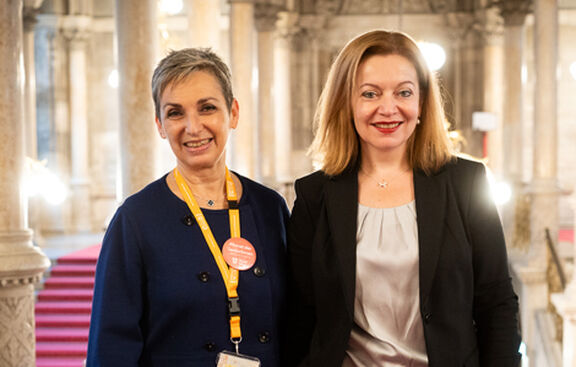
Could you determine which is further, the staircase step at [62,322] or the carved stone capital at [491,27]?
the carved stone capital at [491,27]

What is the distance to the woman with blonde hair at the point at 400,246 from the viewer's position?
238cm

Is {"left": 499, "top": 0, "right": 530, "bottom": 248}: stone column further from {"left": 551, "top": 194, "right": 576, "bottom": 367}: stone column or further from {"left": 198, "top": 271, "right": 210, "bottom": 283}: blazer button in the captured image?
{"left": 198, "top": 271, "right": 210, "bottom": 283}: blazer button

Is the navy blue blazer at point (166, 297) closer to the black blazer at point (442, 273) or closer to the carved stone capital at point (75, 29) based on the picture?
the black blazer at point (442, 273)

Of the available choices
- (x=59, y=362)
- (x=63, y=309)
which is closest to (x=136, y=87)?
(x=59, y=362)

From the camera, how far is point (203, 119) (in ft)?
8.09

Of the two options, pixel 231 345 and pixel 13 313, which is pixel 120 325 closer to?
pixel 231 345

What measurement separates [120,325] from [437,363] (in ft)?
3.37

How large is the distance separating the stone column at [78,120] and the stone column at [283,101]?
4.73 m

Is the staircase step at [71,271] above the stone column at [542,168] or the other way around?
the other way around

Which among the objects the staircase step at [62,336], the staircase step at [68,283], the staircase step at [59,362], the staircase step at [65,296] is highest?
the staircase step at [68,283]

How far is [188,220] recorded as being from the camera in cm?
247

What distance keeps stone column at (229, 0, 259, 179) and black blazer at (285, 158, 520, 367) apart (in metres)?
9.26

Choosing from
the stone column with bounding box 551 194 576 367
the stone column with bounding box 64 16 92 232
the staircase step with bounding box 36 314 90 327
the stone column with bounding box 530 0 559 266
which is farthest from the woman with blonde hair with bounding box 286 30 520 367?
the stone column with bounding box 64 16 92 232

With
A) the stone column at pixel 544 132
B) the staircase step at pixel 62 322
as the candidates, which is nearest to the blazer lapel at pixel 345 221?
the staircase step at pixel 62 322
